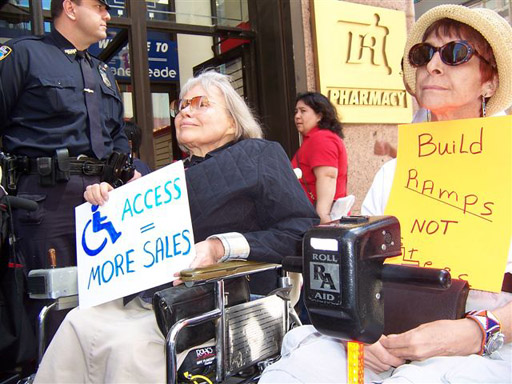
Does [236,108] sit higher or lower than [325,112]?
lower

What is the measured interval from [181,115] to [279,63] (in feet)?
10.3

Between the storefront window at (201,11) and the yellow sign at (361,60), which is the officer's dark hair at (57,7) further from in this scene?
the yellow sign at (361,60)

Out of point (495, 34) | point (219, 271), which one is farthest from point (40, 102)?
point (495, 34)

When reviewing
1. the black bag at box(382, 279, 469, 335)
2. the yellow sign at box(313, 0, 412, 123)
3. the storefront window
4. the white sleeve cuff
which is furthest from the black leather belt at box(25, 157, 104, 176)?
the yellow sign at box(313, 0, 412, 123)

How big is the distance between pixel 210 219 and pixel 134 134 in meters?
2.55

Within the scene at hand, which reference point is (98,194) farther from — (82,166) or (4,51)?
(4,51)

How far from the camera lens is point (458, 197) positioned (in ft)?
4.68

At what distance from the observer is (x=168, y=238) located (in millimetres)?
1880

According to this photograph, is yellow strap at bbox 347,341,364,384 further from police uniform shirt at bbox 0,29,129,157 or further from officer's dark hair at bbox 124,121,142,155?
officer's dark hair at bbox 124,121,142,155

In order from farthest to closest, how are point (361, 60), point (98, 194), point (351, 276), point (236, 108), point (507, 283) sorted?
point (361, 60), point (236, 108), point (98, 194), point (507, 283), point (351, 276)

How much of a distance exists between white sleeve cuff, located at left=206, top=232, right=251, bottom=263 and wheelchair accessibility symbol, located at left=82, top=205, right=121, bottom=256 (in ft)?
1.26

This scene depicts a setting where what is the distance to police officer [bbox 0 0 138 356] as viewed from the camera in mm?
2777

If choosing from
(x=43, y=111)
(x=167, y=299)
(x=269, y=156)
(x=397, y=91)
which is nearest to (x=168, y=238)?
(x=167, y=299)

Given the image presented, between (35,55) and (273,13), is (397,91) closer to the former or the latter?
(273,13)
